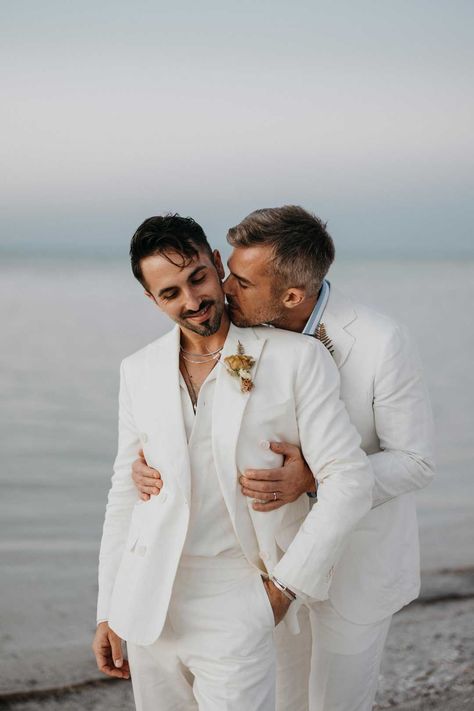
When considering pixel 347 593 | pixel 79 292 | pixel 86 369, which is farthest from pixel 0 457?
pixel 79 292

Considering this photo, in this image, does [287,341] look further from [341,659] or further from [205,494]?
[341,659]

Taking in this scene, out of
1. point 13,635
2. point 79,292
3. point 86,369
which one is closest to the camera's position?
point 13,635

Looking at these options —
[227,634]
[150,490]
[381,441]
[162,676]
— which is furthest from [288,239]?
[162,676]

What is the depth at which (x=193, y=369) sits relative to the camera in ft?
7.61

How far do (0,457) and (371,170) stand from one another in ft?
39.7

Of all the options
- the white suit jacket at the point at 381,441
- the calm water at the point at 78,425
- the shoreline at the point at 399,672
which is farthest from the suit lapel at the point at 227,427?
the calm water at the point at 78,425

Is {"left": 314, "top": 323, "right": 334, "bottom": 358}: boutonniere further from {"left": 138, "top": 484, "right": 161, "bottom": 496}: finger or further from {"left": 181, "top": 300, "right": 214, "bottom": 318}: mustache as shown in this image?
Result: {"left": 138, "top": 484, "right": 161, "bottom": 496}: finger

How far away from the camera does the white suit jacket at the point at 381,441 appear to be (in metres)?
2.41

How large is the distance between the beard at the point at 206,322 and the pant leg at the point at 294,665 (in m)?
0.97

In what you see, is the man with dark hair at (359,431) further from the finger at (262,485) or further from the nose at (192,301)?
the nose at (192,301)

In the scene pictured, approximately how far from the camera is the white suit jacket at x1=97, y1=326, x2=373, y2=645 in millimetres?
2156

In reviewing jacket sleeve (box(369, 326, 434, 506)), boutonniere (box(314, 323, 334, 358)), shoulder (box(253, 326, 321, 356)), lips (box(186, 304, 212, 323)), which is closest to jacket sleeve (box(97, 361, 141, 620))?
lips (box(186, 304, 212, 323))

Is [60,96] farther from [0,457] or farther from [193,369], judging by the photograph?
[193,369]

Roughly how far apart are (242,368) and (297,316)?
1.14ft
